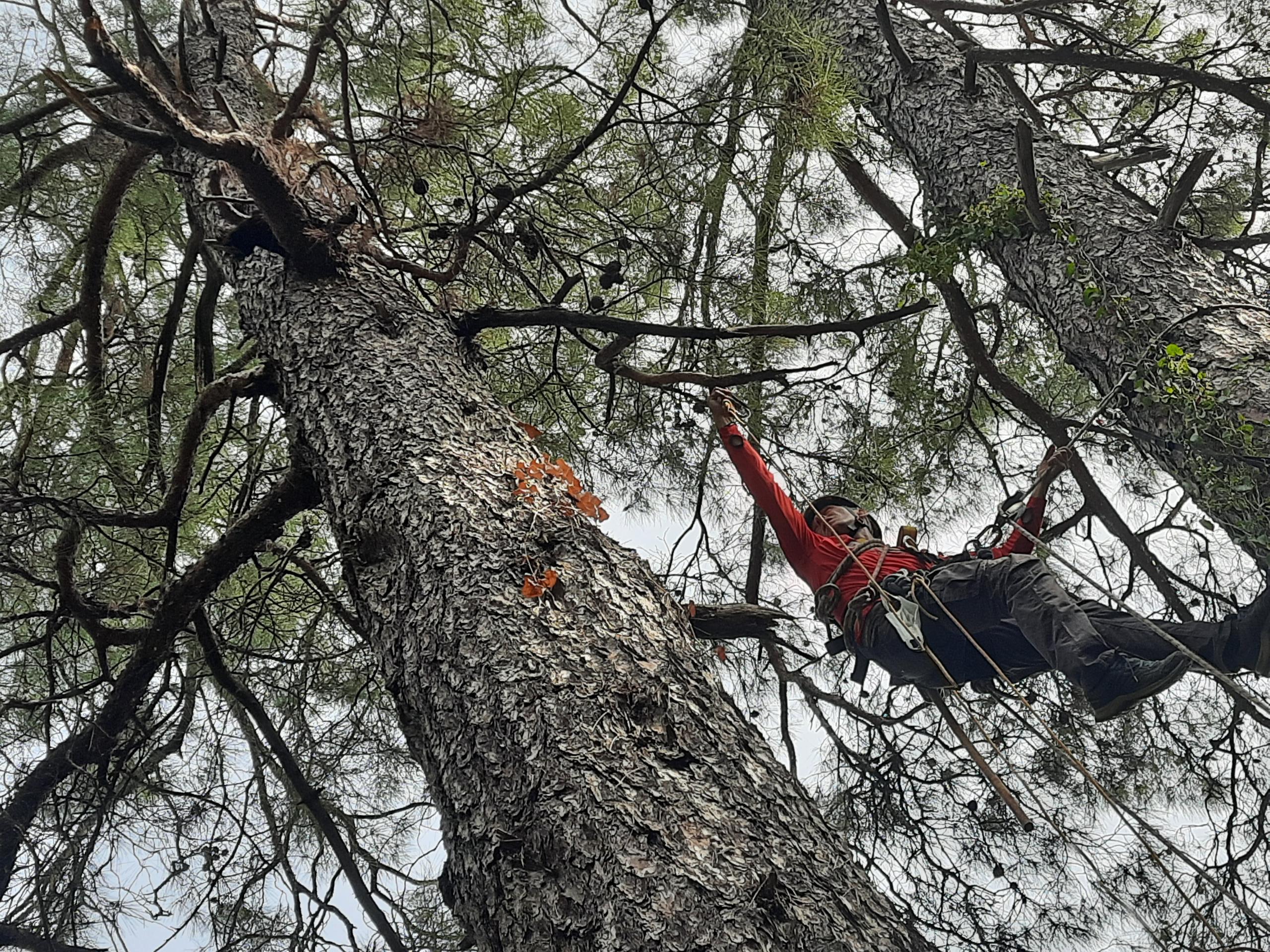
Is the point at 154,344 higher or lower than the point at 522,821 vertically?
higher

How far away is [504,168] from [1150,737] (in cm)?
310

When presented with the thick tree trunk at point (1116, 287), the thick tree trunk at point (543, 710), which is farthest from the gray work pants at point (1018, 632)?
the thick tree trunk at point (543, 710)

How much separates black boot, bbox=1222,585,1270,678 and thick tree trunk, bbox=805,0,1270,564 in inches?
4.4

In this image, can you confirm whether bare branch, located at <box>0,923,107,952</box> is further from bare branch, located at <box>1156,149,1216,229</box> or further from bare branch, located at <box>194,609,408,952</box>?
bare branch, located at <box>1156,149,1216,229</box>

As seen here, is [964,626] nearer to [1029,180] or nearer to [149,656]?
[1029,180]

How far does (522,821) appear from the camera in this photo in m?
1.34

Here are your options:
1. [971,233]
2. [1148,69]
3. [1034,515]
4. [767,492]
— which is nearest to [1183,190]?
[971,233]

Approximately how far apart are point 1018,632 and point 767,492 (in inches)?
36.6

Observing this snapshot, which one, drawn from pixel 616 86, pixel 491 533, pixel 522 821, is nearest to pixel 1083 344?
pixel 616 86

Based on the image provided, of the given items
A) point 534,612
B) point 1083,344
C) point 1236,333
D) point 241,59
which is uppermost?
point 241,59

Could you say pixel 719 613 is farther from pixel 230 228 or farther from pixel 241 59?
pixel 241 59

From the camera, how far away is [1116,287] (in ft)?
9.29

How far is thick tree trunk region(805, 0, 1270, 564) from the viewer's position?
2332mm

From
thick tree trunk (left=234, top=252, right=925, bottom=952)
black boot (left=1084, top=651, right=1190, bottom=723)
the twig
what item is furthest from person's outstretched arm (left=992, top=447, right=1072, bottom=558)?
the twig
